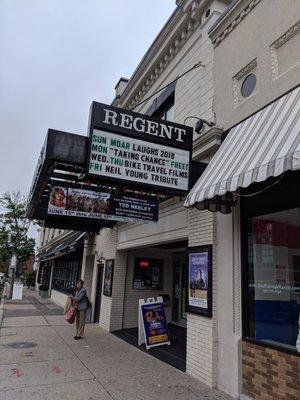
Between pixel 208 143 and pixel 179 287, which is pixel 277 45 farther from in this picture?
pixel 179 287

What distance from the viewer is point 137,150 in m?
7.08

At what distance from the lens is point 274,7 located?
641 cm

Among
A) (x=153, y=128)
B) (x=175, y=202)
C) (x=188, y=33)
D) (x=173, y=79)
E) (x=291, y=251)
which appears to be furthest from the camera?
(x=173, y=79)

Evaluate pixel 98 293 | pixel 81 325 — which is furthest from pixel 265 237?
pixel 98 293

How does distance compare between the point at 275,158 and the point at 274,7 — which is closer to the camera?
the point at 275,158

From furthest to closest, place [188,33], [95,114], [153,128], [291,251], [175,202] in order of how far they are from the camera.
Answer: [188,33], [175,202], [153,128], [95,114], [291,251]

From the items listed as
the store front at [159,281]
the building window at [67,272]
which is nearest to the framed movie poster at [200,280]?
the store front at [159,281]

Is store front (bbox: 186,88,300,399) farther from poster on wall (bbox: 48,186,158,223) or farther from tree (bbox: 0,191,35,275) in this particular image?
tree (bbox: 0,191,35,275)

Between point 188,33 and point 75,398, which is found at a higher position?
point 188,33

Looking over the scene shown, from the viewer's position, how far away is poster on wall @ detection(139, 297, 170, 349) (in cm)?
978

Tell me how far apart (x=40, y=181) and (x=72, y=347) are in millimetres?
4722

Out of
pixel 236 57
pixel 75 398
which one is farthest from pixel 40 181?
pixel 236 57

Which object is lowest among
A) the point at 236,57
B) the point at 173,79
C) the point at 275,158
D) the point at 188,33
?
the point at 275,158

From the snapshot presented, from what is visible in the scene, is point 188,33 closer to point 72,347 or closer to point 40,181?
point 40,181
